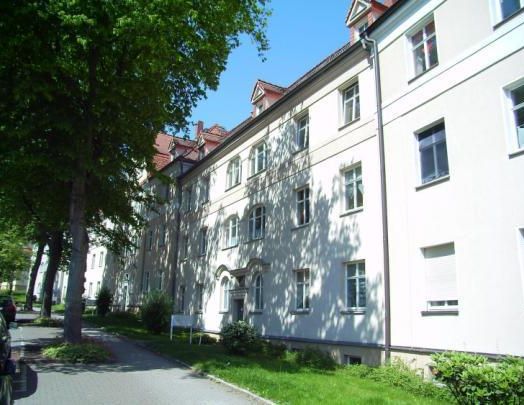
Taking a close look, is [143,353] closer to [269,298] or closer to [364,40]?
[269,298]

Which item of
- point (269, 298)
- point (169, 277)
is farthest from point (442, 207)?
point (169, 277)

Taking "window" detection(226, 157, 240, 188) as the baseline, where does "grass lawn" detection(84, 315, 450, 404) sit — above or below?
below

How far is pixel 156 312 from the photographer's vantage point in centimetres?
2430

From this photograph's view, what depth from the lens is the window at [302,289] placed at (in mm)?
18312

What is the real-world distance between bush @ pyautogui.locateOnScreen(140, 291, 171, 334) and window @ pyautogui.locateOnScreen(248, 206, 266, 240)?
5.81 meters

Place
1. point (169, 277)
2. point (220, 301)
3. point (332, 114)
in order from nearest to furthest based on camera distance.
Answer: point (332, 114) < point (220, 301) < point (169, 277)

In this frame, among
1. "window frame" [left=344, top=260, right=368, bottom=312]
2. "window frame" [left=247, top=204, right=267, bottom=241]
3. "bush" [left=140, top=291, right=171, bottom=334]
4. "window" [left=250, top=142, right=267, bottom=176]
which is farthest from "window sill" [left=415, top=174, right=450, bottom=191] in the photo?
"bush" [left=140, top=291, right=171, bottom=334]

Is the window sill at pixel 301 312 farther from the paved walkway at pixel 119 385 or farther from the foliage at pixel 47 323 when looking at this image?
the foliage at pixel 47 323

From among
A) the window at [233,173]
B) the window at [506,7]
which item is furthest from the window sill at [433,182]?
the window at [233,173]

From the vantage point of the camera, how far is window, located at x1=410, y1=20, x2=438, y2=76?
46.5ft

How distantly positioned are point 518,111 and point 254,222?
13658 mm

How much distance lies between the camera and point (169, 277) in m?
32.0

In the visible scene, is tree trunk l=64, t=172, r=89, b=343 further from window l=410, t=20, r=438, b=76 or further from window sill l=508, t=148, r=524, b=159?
window sill l=508, t=148, r=524, b=159

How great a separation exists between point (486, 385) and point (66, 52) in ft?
44.0
